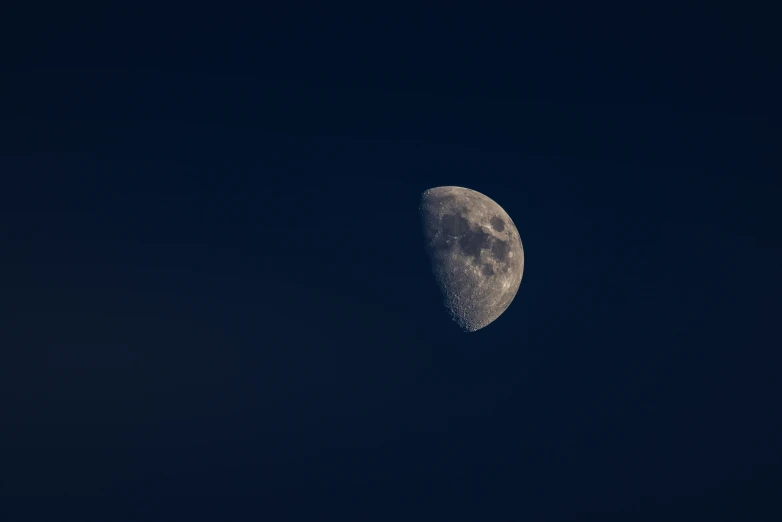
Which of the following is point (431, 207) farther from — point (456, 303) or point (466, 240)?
point (456, 303)

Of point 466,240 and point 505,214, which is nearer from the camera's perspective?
point 466,240

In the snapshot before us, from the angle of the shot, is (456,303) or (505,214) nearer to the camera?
(456,303)

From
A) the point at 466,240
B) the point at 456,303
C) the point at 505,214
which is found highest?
the point at 505,214

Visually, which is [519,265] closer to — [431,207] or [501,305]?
[501,305]

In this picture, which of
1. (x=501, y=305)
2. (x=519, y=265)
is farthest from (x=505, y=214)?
(x=501, y=305)

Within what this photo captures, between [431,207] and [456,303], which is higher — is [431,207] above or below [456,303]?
above

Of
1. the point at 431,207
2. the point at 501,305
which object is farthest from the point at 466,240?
the point at 501,305
